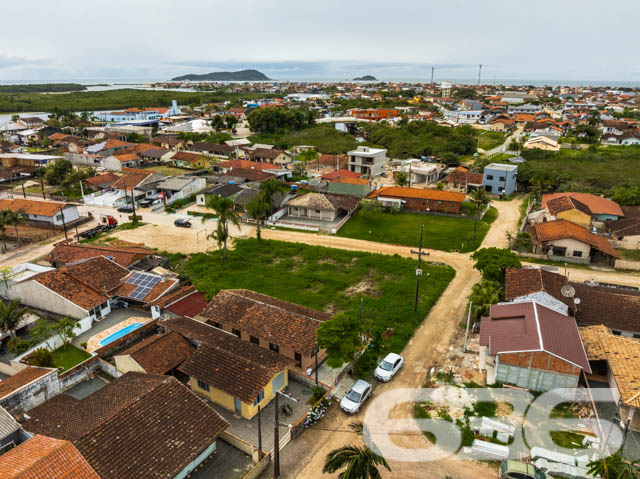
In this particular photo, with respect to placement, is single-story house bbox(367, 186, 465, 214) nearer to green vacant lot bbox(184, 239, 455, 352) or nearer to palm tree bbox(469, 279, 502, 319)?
green vacant lot bbox(184, 239, 455, 352)

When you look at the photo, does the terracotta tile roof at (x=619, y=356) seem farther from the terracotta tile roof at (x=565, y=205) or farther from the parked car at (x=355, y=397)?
the terracotta tile roof at (x=565, y=205)

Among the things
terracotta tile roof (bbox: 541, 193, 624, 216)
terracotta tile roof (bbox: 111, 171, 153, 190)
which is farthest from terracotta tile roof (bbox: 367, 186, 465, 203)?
terracotta tile roof (bbox: 111, 171, 153, 190)

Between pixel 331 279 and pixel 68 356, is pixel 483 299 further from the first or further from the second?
pixel 68 356

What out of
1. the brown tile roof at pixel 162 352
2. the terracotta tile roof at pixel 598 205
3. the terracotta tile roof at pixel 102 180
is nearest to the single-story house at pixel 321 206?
the terracotta tile roof at pixel 598 205

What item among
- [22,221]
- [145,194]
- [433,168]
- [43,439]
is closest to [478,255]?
[43,439]

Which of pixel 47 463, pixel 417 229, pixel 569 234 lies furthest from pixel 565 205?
pixel 47 463
